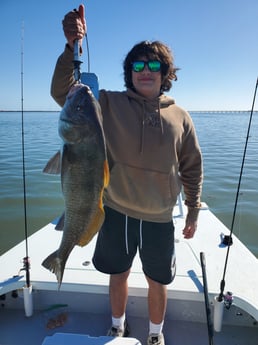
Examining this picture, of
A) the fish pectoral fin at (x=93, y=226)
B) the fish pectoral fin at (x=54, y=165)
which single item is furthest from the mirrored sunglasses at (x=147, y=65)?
the fish pectoral fin at (x=93, y=226)

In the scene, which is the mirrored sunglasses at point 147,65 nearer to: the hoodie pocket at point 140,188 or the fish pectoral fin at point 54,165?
the hoodie pocket at point 140,188

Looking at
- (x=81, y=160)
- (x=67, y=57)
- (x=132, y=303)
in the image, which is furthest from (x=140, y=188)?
(x=132, y=303)

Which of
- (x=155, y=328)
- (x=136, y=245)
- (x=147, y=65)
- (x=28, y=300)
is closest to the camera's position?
(x=147, y=65)

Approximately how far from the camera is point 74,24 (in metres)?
1.64

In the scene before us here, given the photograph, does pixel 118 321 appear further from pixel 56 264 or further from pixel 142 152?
pixel 142 152

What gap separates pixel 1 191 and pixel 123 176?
7536 mm

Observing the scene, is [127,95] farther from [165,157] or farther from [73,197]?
[73,197]

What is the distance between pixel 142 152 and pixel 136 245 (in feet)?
2.59

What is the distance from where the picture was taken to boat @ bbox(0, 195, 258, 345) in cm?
267

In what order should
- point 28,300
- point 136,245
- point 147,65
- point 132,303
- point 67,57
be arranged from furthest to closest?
point 132,303 < point 28,300 < point 136,245 < point 147,65 < point 67,57

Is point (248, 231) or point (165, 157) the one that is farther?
point (248, 231)

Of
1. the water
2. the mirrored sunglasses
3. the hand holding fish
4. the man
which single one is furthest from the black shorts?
the water

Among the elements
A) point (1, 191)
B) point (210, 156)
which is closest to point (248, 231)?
point (1, 191)

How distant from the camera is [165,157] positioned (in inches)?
84.5
